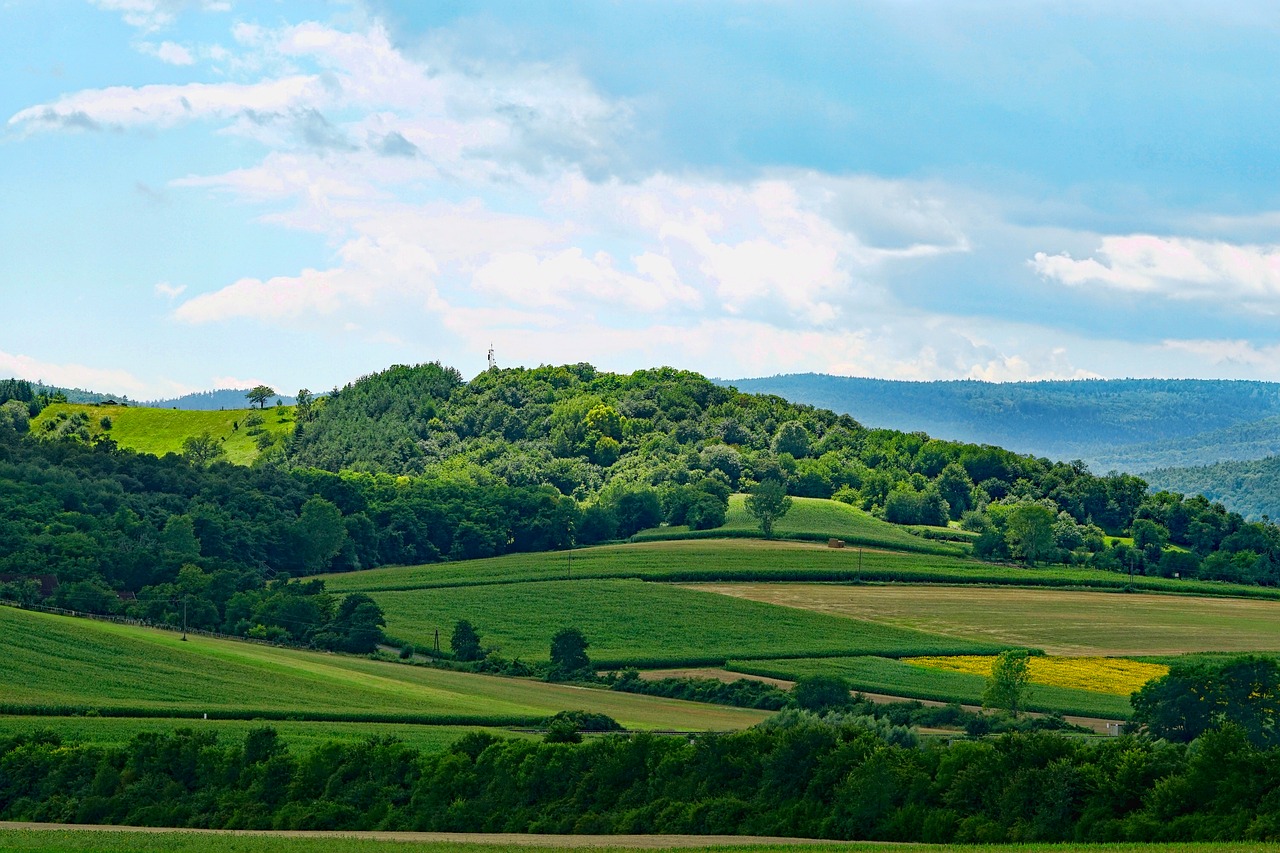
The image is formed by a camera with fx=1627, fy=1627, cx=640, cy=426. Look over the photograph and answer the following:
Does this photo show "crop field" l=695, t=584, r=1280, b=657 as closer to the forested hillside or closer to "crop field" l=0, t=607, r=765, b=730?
the forested hillside

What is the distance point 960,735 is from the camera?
7031 cm

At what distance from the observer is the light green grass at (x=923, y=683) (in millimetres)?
80169

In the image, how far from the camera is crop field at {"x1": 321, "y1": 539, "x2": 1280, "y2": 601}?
131m

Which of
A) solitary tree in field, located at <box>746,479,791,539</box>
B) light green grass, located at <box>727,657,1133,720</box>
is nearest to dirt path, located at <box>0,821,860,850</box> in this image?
light green grass, located at <box>727,657,1133,720</box>

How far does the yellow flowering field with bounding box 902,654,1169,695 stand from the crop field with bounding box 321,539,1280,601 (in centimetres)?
3348

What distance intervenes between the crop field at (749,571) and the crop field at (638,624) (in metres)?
4.94

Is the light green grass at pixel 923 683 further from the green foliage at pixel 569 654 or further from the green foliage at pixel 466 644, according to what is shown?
the green foliage at pixel 466 644

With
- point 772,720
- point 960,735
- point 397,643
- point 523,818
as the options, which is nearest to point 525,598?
point 397,643

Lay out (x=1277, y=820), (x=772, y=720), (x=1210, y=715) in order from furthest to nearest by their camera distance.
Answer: (x=1210, y=715) → (x=772, y=720) → (x=1277, y=820)

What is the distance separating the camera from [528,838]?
4453 cm

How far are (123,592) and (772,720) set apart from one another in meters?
66.3

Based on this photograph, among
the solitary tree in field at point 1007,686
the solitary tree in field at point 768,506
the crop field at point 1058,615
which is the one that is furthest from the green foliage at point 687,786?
the solitary tree in field at point 768,506

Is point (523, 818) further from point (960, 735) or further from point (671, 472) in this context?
point (671, 472)

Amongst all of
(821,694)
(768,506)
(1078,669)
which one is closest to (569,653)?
(821,694)
